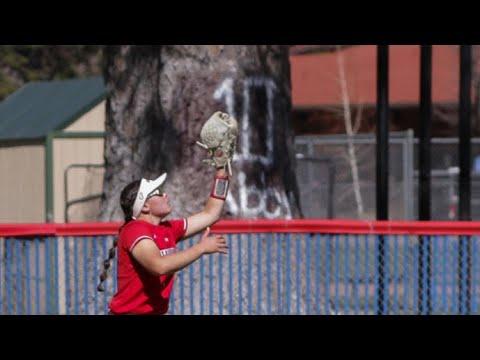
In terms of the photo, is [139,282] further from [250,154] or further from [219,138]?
[250,154]

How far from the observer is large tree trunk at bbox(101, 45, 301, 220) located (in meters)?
10.3

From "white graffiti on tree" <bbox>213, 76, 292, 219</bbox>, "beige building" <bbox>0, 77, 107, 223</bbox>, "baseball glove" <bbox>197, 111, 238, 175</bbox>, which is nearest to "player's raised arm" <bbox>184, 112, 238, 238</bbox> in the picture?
"baseball glove" <bbox>197, 111, 238, 175</bbox>

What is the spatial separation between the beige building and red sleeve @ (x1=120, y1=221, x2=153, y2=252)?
10.7m

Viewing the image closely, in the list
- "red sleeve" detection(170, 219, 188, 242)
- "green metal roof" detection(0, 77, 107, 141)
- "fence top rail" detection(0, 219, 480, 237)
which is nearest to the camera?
"red sleeve" detection(170, 219, 188, 242)

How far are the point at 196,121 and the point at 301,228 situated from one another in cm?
202

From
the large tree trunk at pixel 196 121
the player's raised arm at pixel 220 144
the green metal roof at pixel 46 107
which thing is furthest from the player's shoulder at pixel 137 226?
the green metal roof at pixel 46 107

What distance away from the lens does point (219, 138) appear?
6.01 meters

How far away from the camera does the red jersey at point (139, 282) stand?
595 cm

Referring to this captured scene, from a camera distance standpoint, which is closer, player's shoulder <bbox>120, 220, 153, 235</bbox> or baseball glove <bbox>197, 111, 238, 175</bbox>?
player's shoulder <bbox>120, 220, 153, 235</bbox>

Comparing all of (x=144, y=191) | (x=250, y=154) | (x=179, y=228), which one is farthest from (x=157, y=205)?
(x=250, y=154)

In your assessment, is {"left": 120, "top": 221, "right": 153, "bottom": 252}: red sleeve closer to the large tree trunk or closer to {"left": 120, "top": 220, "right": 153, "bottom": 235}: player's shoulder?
{"left": 120, "top": 220, "right": 153, "bottom": 235}: player's shoulder

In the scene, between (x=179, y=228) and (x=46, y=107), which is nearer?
(x=179, y=228)

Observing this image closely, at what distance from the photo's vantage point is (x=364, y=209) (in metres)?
21.0
